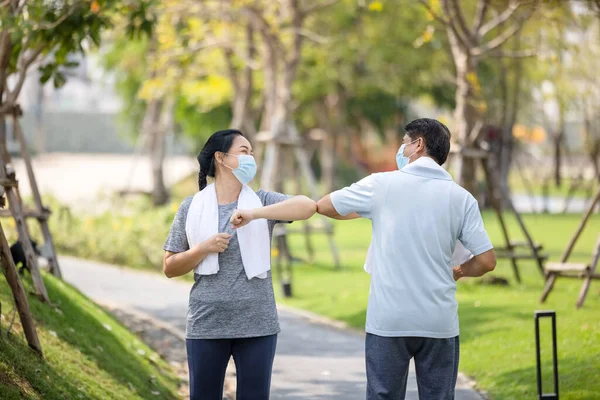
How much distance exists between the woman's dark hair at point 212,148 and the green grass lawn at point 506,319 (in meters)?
3.79

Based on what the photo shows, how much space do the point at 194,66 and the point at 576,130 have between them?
55.6 m

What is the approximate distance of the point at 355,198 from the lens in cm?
495

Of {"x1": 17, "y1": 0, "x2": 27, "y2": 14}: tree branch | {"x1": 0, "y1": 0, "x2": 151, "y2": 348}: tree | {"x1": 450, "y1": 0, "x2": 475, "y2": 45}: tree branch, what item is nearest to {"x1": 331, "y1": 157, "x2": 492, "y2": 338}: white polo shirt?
{"x1": 0, "y1": 0, "x2": 151, "y2": 348}: tree

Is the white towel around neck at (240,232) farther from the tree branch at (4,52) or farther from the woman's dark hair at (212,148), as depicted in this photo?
the tree branch at (4,52)

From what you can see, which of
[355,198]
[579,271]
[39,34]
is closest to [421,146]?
[355,198]

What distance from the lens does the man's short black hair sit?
5.04 meters

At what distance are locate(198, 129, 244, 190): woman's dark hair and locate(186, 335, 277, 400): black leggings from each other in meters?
0.83

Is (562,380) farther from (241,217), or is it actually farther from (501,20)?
(501,20)

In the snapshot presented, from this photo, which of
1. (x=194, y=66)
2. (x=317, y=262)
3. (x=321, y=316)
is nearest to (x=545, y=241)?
(x=317, y=262)

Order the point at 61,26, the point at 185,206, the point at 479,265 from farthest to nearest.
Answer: the point at 61,26 → the point at 185,206 → the point at 479,265

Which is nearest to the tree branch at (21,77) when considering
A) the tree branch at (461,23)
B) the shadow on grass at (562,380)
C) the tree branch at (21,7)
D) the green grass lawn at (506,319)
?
the tree branch at (21,7)

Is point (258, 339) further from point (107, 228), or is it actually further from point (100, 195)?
point (100, 195)

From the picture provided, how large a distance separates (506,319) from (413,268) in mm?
7251

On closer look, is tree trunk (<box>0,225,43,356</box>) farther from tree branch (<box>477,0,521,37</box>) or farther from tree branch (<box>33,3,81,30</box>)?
tree branch (<box>477,0,521,37</box>)
